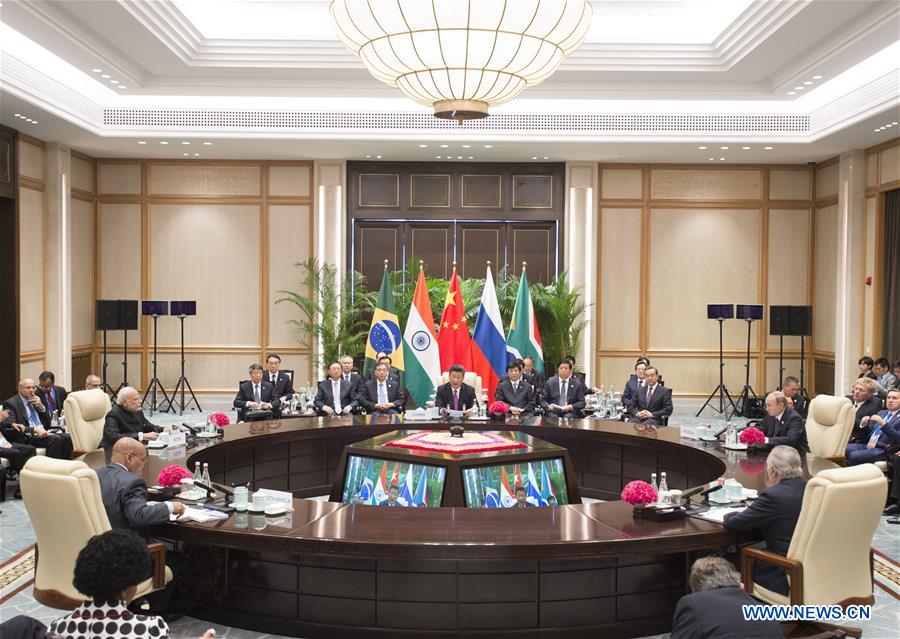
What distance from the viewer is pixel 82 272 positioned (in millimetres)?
12953

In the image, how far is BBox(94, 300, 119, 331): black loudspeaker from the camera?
12.3 m

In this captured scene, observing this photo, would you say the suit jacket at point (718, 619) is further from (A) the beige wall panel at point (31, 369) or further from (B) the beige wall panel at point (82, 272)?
(B) the beige wall panel at point (82, 272)

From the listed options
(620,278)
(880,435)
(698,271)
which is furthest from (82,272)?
(880,435)

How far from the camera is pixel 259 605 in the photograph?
175 inches

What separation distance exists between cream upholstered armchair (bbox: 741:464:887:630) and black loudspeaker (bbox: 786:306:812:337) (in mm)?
8445

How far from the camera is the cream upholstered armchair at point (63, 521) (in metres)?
4.03

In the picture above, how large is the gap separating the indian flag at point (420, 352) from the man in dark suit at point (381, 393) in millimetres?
1741

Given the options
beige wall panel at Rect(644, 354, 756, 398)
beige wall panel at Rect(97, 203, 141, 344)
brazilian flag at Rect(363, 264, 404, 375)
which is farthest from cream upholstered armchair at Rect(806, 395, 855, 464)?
beige wall panel at Rect(97, 203, 141, 344)

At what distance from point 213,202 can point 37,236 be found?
2.65 meters

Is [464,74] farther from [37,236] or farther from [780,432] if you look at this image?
[37,236]

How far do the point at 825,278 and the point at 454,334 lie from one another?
229 inches

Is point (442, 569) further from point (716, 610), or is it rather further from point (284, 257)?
point (284, 257)

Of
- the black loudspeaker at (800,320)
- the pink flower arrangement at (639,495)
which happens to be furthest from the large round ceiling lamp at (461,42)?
the black loudspeaker at (800,320)

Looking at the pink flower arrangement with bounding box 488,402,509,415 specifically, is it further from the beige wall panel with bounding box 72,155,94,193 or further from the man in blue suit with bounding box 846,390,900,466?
the beige wall panel with bounding box 72,155,94,193
